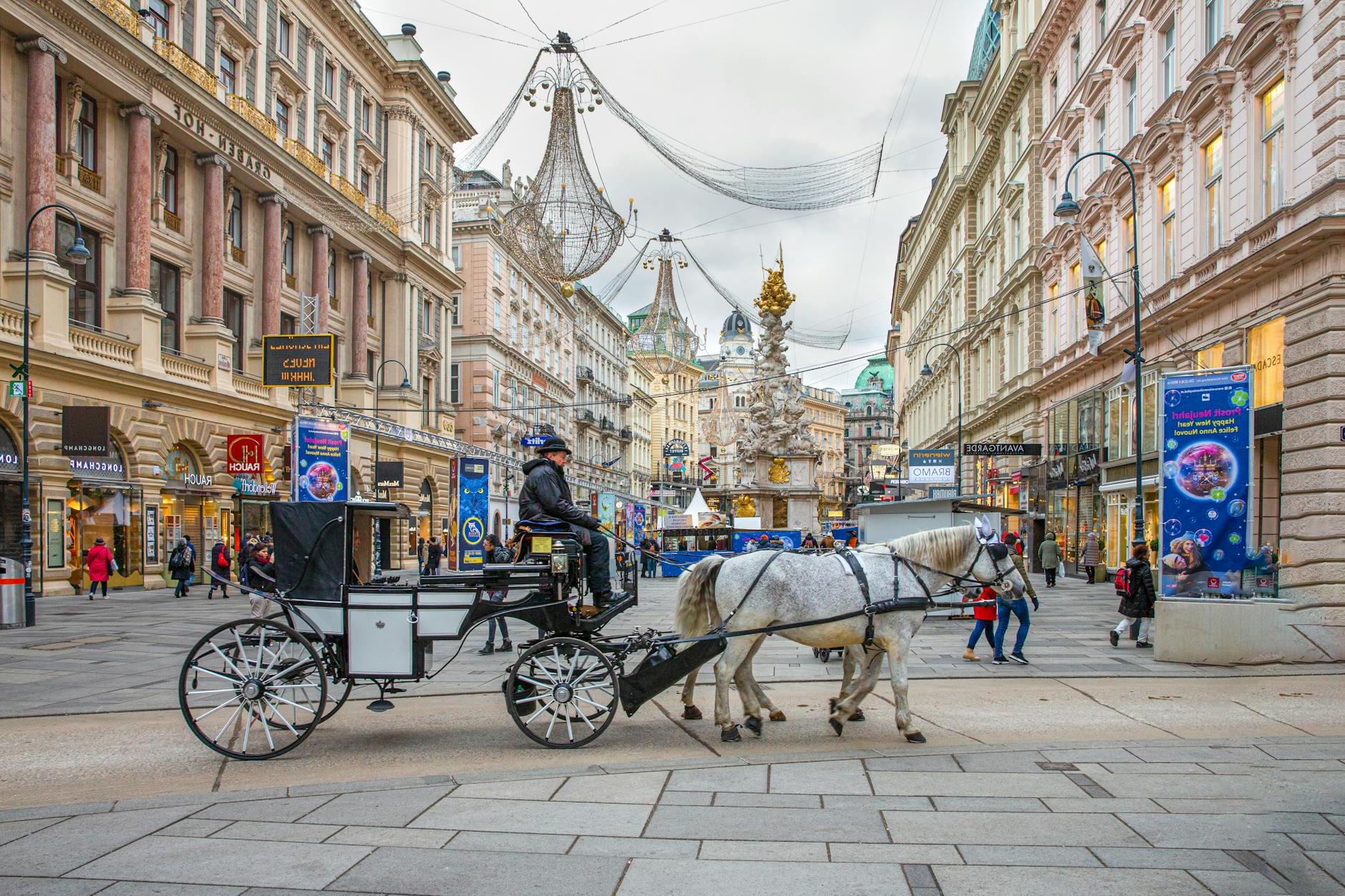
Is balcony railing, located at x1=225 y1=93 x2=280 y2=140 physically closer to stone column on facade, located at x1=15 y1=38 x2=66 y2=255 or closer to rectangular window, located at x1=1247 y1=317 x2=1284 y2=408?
stone column on facade, located at x1=15 y1=38 x2=66 y2=255

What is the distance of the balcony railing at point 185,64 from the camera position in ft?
99.0

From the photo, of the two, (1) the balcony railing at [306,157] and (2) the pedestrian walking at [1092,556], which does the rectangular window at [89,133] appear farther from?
(2) the pedestrian walking at [1092,556]

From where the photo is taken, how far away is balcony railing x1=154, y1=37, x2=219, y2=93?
3019 cm

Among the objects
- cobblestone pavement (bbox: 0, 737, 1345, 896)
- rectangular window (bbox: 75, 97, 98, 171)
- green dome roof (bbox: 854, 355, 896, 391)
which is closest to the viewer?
cobblestone pavement (bbox: 0, 737, 1345, 896)

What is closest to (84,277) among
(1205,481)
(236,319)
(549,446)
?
(236,319)

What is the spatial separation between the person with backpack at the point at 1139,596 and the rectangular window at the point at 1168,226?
11.7 meters

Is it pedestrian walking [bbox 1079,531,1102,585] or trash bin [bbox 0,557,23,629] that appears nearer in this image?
trash bin [bbox 0,557,23,629]

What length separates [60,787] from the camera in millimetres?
7344

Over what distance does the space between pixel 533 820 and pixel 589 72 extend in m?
13.1

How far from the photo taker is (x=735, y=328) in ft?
512

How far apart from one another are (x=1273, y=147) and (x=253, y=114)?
99.0ft

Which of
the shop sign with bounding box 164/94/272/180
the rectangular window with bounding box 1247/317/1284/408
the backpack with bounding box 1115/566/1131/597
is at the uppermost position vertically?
the shop sign with bounding box 164/94/272/180

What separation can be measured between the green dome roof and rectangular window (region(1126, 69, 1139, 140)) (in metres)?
151

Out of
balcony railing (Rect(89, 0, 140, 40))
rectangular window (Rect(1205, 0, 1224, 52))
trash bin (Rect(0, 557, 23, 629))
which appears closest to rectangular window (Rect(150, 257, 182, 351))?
balcony railing (Rect(89, 0, 140, 40))
